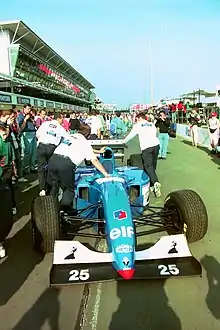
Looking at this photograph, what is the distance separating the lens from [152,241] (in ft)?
17.1

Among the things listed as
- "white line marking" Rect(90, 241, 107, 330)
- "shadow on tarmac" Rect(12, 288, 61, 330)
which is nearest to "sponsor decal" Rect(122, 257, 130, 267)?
"white line marking" Rect(90, 241, 107, 330)

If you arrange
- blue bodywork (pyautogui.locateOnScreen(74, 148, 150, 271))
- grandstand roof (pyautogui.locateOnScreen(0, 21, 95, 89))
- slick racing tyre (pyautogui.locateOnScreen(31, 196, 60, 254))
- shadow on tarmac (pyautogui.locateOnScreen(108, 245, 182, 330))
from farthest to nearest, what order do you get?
grandstand roof (pyautogui.locateOnScreen(0, 21, 95, 89)) < slick racing tyre (pyautogui.locateOnScreen(31, 196, 60, 254)) < blue bodywork (pyautogui.locateOnScreen(74, 148, 150, 271)) < shadow on tarmac (pyautogui.locateOnScreen(108, 245, 182, 330))

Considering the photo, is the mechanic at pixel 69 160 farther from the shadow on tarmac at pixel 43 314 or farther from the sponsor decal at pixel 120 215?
the shadow on tarmac at pixel 43 314

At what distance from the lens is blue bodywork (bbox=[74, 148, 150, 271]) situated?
12.4 feet

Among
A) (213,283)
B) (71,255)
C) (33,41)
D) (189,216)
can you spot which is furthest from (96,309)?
(33,41)

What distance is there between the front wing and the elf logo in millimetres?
184

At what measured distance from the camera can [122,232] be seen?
393 cm

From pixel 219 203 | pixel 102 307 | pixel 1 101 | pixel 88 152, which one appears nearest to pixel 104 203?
pixel 88 152

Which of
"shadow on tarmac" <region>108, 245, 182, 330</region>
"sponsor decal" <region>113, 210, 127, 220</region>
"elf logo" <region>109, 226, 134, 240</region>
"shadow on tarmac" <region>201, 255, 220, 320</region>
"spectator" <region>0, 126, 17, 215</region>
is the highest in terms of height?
"spectator" <region>0, 126, 17, 215</region>

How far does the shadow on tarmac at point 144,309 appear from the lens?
3209mm

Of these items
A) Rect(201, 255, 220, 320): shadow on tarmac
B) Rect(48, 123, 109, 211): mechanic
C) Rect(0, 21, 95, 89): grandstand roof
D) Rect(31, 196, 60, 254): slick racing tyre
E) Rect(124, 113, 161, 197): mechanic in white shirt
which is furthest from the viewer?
Rect(0, 21, 95, 89): grandstand roof

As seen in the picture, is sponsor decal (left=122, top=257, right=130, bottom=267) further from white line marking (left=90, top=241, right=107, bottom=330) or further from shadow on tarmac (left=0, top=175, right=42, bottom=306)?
shadow on tarmac (left=0, top=175, right=42, bottom=306)

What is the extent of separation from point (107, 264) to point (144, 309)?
54cm

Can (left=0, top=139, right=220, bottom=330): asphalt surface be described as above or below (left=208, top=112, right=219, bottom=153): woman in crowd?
below
